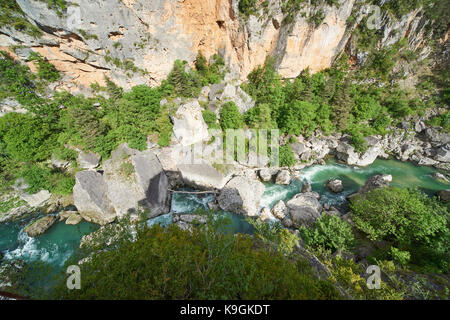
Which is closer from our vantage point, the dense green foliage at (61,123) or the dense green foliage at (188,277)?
the dense green foliage at (188,277)

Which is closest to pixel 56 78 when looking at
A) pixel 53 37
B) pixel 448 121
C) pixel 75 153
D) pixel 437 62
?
pixel 53 37

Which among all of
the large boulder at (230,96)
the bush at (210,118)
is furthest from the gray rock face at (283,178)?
the large boulder at (230,96)

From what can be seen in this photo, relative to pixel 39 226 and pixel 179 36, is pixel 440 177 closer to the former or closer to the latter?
pixel 179 36

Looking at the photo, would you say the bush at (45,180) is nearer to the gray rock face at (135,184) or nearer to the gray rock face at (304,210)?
the gray rock face at (135,184)

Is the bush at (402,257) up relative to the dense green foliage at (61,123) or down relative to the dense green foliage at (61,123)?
down

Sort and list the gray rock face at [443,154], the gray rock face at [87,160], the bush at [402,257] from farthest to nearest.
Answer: the gray rock face at [443,154], the gray rock face at [87,160], the bush at [402,257]

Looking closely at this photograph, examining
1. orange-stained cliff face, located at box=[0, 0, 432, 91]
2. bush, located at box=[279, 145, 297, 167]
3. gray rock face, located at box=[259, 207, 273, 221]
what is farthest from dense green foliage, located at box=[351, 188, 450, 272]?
orange-stained cliff face, located at box=[0, 0, 432, 91]

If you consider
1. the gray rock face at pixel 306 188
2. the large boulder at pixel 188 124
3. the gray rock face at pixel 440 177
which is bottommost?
the gray rock face at pixel 306 188

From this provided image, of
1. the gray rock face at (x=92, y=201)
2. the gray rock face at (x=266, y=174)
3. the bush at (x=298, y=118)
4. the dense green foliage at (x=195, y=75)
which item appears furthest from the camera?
the dense green foliage at (x=195, y=75)
